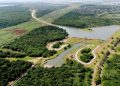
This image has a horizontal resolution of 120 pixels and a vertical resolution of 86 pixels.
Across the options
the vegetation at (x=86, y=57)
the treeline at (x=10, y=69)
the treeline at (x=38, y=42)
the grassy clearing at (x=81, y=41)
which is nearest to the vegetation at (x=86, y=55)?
the vegetation at (x=86, y=57)

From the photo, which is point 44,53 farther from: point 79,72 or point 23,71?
point 79,72

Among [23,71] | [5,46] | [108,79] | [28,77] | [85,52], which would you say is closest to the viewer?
[108,79]

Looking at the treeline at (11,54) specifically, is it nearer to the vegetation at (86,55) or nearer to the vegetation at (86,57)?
the vegetation at (86,55)

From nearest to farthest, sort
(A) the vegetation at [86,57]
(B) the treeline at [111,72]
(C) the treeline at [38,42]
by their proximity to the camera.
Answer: (B) the treeline at [111,72] → (A) the vegetation at [86,57] → (C) the treeline at [38,42]

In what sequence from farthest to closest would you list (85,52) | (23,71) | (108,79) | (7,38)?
(7,38) → (85,52) → (23,71) → (108,79)

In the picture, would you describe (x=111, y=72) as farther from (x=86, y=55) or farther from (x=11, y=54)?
(x=11, y=54)

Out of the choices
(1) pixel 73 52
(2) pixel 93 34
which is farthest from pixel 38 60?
(2) pixel 93 34
